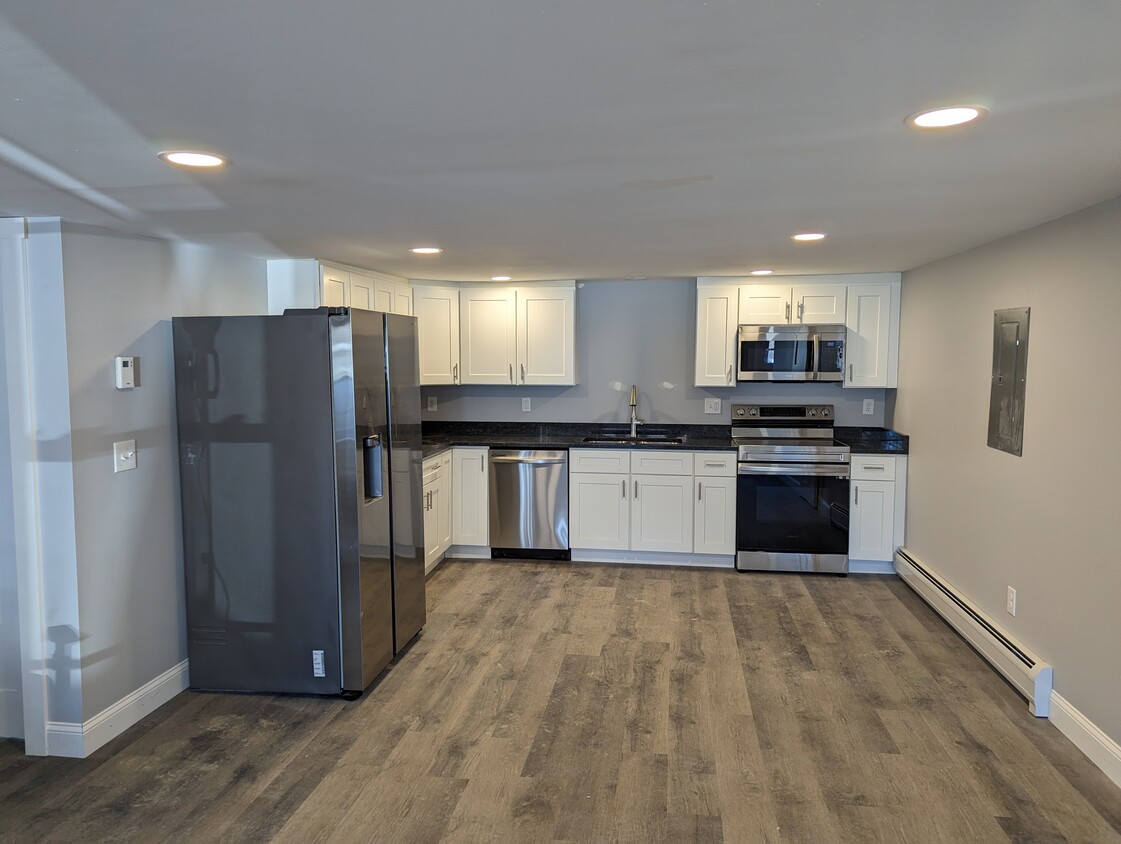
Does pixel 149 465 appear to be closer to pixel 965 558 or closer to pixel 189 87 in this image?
pixel 189 87

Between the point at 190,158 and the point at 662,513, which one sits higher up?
the point at 190,158

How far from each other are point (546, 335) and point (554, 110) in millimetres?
4133

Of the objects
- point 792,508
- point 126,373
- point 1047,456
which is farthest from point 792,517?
point 126,373

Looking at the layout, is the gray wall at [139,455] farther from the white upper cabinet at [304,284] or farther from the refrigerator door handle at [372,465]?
the refrigerator door handle at [372,465]

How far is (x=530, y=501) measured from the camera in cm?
555

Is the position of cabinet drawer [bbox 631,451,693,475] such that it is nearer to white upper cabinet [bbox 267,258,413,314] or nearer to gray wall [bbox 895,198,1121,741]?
gray wall [bbox 895,198,1121,741]

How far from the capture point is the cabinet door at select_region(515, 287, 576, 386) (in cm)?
570

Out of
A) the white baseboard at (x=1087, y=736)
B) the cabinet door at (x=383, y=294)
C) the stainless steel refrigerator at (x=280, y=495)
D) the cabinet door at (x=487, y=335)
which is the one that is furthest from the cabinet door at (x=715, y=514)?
the stainless steel refrigerator at (x=280, y=495)

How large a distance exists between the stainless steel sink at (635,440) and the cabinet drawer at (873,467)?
1246 mm

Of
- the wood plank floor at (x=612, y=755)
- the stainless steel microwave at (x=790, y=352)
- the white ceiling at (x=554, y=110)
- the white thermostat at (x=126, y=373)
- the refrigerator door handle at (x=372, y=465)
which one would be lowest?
the wood plank floor at (x=612, y=755)

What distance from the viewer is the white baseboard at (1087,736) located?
8.75 ft

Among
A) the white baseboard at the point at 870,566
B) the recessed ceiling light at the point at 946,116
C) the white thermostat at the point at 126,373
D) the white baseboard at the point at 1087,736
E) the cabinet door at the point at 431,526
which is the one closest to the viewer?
the recessed ceiling light at the point at 946,116

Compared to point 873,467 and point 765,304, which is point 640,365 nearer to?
point 765,304

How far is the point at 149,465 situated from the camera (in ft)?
10.7
